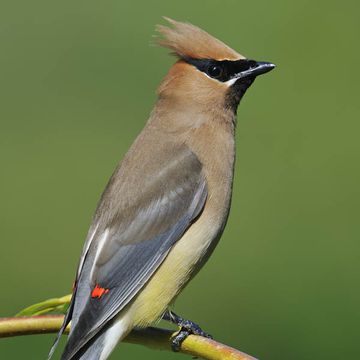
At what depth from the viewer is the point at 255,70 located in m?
4.85

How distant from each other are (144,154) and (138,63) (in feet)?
9.83

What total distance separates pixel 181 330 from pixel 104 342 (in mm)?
239

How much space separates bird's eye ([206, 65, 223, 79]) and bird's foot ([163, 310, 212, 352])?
0.81 metres

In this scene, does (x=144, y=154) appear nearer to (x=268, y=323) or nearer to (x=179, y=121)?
(x=179, y=121)

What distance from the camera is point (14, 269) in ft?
21.3

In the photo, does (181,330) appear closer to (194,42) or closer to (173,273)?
(173,273)

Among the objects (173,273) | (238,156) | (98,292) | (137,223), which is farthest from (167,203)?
(238,156)

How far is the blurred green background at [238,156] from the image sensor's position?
235 inches

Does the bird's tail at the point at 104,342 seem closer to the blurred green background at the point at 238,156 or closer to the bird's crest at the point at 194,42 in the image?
the bird's crest at the point at 194,42

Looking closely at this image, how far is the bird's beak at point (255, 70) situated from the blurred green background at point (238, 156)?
126cm

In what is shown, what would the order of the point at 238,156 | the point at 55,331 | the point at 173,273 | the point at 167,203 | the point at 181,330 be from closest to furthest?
the point at 55,331, the point at 181,330, the point at 173,273, the point at 167,203, the point at 238,156

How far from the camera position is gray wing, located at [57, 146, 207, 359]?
456 cm

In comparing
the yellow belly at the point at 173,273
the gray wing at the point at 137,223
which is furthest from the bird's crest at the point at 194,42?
the yellow belly at the point at 173,273

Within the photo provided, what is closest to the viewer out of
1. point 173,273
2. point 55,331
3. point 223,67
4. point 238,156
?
point 55,331
